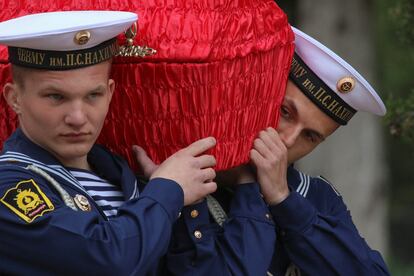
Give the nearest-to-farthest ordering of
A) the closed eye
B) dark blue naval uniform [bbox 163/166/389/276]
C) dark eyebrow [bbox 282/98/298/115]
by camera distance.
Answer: the closed eye, dark blue naval uniform [bbox 163/166/389/276], dark eyebrow [bbox 282/98/298/115]

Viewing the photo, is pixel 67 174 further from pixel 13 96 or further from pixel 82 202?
pixel 13 96

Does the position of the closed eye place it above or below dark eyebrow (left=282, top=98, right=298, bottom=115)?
above

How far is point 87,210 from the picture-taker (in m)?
4.27

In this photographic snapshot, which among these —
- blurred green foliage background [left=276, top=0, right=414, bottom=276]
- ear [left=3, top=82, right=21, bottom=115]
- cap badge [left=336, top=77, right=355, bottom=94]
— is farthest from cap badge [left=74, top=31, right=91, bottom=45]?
blurred green foliage background [left=276, top=0, right=414, bottom=276]

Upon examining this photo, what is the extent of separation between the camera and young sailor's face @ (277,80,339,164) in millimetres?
5047

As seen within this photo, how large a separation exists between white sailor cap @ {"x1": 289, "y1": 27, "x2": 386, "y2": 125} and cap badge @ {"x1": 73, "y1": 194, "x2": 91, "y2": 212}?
1.09m

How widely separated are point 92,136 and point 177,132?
375 mm

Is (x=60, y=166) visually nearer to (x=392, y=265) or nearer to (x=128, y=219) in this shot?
(x=128, y=219)

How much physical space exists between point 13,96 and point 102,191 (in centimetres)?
43

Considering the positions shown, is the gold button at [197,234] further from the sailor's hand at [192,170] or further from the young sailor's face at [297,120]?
the young sailor's face at [297,120]

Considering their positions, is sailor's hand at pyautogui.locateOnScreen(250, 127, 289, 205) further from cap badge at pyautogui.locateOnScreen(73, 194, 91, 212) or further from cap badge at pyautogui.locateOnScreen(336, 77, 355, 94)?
cap badge at pyautogui.locateOnScreen(73, 194, 91, 212)

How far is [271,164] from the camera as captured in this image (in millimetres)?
4879

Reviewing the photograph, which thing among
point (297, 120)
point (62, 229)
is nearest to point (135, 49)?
point (62, 229)

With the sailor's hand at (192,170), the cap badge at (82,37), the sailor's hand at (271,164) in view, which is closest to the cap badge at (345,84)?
the sailor's hand at (271,164)
